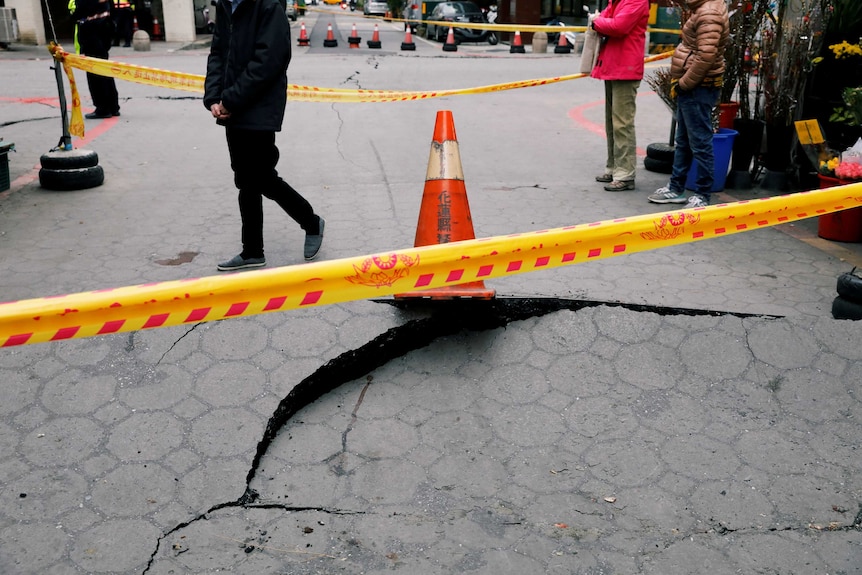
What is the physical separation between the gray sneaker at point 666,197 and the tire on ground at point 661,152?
1.13 metres

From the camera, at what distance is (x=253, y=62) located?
13.5ft

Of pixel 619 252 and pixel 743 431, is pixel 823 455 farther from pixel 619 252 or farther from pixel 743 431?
pixel 619 252

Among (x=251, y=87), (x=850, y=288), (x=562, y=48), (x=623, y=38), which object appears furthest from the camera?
(x=562, y=48)

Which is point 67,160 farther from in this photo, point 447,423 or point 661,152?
point 661,152

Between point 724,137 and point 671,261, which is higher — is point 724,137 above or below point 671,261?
above

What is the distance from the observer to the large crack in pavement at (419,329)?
3615 millimetres

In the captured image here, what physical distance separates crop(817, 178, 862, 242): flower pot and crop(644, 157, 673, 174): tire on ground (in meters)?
2.15

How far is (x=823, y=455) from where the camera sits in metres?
3.37

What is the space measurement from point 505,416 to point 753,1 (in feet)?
16.5

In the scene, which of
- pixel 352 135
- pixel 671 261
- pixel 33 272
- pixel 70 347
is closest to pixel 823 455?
pixel 671 261

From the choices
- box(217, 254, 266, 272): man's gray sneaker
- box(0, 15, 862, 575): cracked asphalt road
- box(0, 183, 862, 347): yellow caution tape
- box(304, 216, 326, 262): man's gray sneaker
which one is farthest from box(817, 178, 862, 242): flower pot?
box(217, 254, 266, 272): man's gray sneaker

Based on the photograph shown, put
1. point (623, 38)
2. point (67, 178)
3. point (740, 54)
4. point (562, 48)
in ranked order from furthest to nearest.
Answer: point (562, 48), point (740, 54), point (67, 178), point (623, 38)

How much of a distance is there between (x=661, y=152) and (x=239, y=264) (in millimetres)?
4599

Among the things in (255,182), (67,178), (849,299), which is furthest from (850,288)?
(67,178)
